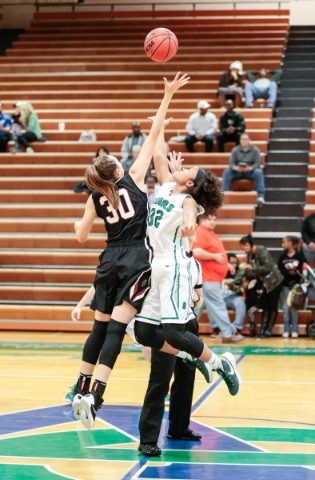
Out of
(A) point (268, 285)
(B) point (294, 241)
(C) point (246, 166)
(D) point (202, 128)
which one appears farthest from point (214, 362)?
(D) point (202, 128)

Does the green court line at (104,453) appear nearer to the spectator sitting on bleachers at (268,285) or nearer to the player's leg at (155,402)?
the player's leg at (155,402)

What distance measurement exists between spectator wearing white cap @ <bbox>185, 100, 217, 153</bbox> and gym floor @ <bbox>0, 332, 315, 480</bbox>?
595 centimetres

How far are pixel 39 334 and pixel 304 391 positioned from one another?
5.08 m

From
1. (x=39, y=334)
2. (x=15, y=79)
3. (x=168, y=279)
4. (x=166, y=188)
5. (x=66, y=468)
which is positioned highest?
(x=15, y=79)

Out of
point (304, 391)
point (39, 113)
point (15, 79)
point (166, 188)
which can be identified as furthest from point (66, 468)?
point (15, 79)

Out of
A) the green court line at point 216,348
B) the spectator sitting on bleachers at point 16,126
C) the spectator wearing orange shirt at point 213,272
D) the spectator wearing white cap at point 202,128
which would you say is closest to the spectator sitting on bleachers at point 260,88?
the spectator wearing white cap at point 202,128

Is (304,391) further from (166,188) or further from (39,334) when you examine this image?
(39,334)

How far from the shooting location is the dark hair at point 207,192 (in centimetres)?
484

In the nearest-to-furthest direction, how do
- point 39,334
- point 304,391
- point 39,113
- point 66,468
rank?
point 66,468
point 304,391
point 39,334
point 39,113

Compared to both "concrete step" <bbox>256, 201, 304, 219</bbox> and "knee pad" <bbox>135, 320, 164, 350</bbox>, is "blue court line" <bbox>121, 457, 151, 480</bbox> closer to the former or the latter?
"knee pad" <bbox>135, 320, 164, 350</bbox>

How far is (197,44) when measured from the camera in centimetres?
1855

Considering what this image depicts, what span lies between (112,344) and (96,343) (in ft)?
1.25

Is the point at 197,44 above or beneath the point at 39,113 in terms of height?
above

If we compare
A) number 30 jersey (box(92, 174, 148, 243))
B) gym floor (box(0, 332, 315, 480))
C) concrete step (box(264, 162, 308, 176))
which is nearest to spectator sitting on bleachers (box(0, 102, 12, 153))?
concrete step (box(264, 162, 308, 176))
